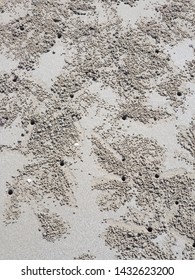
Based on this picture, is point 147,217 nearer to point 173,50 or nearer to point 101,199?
point 101,199

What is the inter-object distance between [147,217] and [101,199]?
345 millimetres

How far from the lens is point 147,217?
3713 mm

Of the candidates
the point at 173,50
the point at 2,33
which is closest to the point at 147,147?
the point at 173,50

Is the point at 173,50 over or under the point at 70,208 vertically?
over

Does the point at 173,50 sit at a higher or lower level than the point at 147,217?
higher

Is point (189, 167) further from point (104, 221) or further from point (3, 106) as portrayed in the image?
point (3, 106)

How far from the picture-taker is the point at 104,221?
3695mm

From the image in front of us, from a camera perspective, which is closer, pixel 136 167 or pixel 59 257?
pixel 59 257

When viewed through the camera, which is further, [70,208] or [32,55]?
[32,55]
